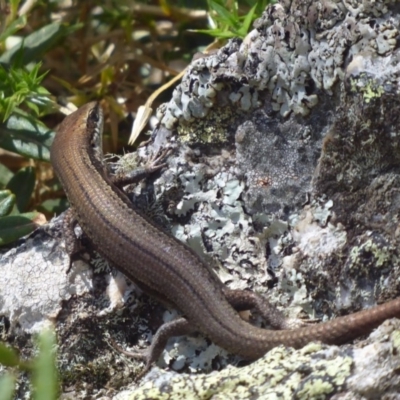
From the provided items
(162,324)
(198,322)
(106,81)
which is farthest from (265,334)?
(106,81)

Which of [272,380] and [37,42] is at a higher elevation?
[37,42]

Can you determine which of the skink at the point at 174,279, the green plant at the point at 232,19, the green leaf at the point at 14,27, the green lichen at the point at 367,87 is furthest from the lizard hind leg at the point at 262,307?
A: the green leaf at the point at 14,27

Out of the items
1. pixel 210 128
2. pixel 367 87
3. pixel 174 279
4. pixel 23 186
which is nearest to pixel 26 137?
pixel 23 186

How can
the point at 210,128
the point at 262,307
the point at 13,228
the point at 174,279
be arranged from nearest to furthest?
the point at 262,307 < the point at 174,279 < the point at 210,128 < the point at 13,228

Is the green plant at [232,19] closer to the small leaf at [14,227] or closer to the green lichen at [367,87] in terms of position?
the green lichen at [367,87]

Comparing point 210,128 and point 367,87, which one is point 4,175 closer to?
point 210,128

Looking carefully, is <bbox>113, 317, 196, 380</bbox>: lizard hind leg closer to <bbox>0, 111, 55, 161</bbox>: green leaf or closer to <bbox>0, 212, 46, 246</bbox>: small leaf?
<bbox>0, 212, 46, 246</bbox>: small leaf

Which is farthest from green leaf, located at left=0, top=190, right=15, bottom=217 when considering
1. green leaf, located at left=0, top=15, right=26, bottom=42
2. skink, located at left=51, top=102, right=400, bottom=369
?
green leaf, located at left=0, top=15, right=26, bottom=42

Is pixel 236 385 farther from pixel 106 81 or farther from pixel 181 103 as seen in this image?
pixel 106 81
